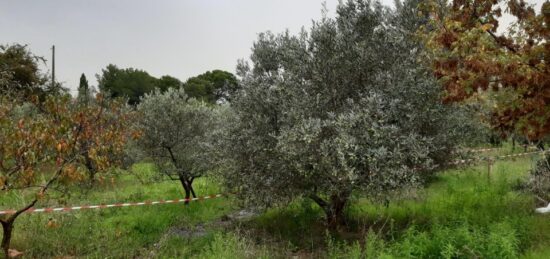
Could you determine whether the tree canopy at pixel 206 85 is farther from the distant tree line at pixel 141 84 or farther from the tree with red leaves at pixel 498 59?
the tree with red leaves at pixel 498 59

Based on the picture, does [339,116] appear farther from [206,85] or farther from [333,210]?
[206,85]

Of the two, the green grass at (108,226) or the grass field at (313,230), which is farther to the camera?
the green grass at (108,226)

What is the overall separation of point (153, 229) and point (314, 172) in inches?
170

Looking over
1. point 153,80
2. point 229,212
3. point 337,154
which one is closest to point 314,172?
point 337,154

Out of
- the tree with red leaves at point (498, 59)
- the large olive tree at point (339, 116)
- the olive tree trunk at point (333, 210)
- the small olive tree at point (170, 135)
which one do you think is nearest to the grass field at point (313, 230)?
the olive tree trunk at point (333, 210)

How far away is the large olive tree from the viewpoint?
696 cm

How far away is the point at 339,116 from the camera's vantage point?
710 centimetres

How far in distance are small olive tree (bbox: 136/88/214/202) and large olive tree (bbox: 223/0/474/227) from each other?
364cm

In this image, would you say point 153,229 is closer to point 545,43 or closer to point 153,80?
point 545,43

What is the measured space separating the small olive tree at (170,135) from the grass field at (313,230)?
1.02 meters

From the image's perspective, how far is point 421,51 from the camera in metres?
8.15

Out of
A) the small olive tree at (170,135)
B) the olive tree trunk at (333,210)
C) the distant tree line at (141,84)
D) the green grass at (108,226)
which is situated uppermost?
the distant tree line at (141,84)

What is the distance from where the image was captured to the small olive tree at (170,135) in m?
12.4

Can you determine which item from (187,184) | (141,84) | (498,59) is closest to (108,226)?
(187,184)
